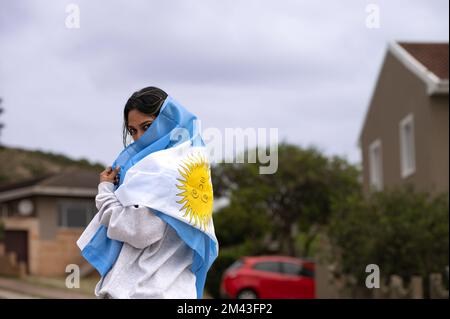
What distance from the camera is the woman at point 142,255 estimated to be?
9.91ft

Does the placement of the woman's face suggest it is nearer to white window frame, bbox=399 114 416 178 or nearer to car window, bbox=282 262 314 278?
white window frame, bbox=399 114 416 178

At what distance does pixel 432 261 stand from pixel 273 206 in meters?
27.1

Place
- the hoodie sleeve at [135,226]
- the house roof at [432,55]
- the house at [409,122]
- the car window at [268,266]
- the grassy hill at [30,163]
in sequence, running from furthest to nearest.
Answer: the grassy hill at [30,163]
the car window at [268,266]
the house roof at [432,55]
the house at [409,122]
the hoodie sleeve at [135,226]

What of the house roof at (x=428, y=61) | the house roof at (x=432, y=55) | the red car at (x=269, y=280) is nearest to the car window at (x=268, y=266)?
the red car at (x=269, y=280)

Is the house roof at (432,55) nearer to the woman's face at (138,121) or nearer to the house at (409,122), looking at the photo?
the house at (409,122)

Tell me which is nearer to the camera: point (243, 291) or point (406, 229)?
point (406, 229)

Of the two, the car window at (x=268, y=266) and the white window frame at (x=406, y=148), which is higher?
the white window frame at (x=406, y=148)

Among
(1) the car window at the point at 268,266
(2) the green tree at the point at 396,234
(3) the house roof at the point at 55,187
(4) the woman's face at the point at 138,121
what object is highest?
(3) the house roof at the point at 55,187

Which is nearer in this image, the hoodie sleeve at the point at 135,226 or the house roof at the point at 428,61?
the hoodie sleeve at the point at 135,226

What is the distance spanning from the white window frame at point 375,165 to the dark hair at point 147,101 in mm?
23444

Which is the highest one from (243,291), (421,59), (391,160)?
(421,59)

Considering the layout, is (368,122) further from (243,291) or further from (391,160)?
(243,291)

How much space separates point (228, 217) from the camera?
4000cm

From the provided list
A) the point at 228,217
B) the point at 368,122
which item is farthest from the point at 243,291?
the point at 228,217
